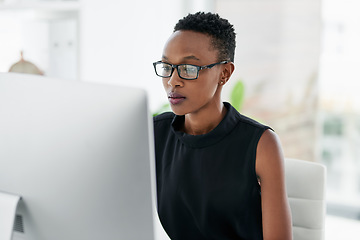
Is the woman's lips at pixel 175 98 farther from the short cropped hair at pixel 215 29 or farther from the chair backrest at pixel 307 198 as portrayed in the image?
the chair backrest at pixel 307 198

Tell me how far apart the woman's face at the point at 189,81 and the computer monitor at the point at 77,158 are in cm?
35

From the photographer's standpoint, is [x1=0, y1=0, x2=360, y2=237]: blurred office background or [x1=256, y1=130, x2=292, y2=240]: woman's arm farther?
[x1=0, y1=0, x2=360, y2=237]: blurred office background

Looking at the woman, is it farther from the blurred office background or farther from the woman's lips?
the blurred office background

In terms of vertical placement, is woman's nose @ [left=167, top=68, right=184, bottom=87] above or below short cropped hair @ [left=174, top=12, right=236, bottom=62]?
below

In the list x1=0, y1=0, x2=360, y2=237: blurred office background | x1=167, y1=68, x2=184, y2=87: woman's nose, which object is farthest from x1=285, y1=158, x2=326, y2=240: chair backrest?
x1=0, y1=0, x2=360, y2=237: blurred office background

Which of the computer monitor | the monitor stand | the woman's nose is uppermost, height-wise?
the woman's nose

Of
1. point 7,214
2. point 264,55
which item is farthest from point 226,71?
point 264,55

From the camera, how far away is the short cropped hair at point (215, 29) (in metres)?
1.11

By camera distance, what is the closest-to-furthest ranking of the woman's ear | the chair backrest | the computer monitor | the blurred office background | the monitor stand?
the computer monitor, the monitor stand, the woman's ear, the chair backrest, the blurred office background

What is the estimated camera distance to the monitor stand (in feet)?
2.70

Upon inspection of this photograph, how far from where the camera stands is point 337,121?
3.48 m

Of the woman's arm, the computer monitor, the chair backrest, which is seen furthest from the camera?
the chair backrest

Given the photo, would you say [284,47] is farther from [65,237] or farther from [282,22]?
[65,237]

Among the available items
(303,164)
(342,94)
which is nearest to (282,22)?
(342,94)
